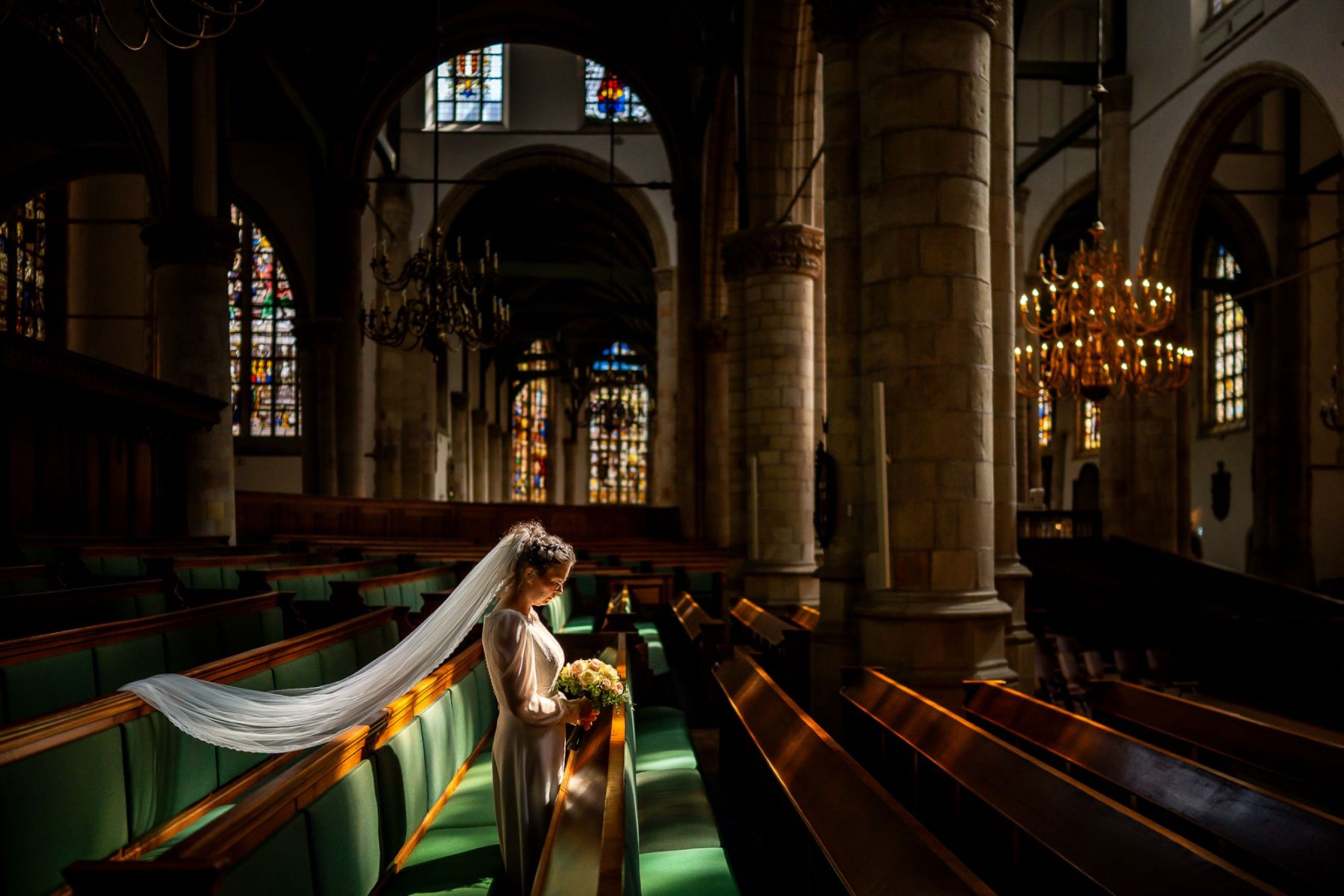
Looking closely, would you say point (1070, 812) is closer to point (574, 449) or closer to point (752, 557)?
point (752, 557)

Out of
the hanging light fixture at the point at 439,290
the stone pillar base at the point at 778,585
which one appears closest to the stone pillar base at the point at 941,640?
the stone pillar base at the point at 778,585

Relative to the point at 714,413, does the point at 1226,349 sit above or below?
above

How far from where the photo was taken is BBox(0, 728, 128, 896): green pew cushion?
234cm

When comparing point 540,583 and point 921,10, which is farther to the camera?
point 921,10

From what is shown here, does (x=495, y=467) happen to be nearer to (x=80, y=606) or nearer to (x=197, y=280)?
(x=197, y=280)

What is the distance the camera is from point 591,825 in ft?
8.82

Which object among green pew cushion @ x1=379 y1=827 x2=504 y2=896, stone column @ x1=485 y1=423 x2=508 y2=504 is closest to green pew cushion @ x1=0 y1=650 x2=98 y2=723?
green pew cushion @ x1=379 y1=827 x2=504 y2=896

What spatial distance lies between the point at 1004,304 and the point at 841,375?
1228 millimetres

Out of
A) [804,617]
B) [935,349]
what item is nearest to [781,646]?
[804,617]

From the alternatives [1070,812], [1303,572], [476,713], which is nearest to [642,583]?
[476,713]

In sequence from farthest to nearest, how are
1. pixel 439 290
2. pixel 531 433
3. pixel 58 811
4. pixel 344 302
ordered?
pixel 531 433 → pixel 344 302 → pixel 439 290 → pixel 58 811

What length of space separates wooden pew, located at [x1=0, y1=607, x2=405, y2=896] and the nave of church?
15 millimetres

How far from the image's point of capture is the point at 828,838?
277 centimetres

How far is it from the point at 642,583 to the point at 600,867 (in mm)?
9340
